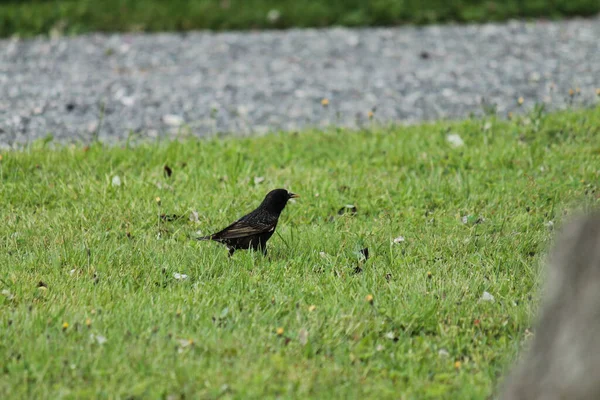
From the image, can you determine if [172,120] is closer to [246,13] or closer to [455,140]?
[455,140]

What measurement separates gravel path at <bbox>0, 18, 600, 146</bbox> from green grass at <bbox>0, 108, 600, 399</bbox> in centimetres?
88

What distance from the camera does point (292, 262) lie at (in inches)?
178

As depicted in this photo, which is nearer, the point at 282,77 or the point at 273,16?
the point at 282,77

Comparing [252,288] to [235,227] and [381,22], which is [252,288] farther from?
[381,22]

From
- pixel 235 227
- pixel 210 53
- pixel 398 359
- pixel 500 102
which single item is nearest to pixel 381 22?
pixel 210 53

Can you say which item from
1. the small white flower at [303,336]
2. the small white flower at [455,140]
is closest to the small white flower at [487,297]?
the small white flower at [303,336]

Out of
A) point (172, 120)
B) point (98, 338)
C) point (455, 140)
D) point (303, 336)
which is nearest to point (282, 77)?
point (172, 120)

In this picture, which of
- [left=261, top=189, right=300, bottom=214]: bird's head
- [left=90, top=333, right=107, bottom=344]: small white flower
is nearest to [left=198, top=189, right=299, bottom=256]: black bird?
[left=261, top=189, right=300, bottom=214]: bird's head

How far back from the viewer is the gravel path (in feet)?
25.2

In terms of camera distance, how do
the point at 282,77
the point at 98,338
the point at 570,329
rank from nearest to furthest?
the point at 570,329 → the point at 98,338 → the point at 282,77

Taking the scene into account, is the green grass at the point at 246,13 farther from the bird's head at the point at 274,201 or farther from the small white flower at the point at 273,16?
the bird's head at the point at 274,201

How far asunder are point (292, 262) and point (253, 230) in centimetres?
28

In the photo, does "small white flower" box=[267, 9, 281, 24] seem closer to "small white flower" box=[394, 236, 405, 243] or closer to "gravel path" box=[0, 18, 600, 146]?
"gravel path" box=[0, 18, 600, 146]

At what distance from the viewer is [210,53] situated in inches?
391
